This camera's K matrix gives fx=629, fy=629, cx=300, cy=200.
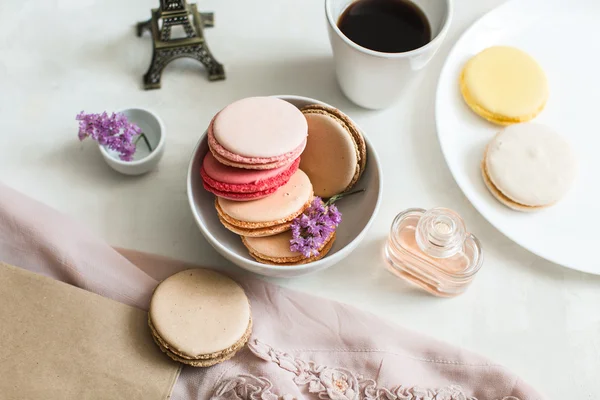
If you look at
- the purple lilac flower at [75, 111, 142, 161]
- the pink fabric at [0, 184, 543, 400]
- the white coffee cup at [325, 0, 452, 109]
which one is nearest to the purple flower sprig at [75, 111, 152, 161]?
the purple lilac flower at [75, 111, 142, 161]

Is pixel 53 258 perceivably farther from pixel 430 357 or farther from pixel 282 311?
pixel 430 357

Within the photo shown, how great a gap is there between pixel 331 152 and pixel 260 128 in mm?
121

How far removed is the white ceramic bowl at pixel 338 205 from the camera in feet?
2.74

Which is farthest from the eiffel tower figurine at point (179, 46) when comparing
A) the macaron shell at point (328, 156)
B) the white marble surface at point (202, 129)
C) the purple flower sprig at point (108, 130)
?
the macaron shell at point (328, 156)

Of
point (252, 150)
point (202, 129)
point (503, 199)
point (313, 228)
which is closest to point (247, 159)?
point (252, 150)

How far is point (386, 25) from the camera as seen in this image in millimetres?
966

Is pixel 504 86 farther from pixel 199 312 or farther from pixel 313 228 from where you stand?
pixel 199 312

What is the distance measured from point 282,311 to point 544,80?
57 centimetres

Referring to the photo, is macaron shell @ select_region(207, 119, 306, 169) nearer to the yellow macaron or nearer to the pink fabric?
the pink fabric

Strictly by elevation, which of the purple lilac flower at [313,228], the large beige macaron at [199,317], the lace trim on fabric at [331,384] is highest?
the purple lilac flower at [313,228]

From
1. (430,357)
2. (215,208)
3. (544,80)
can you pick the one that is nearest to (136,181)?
(215,208)

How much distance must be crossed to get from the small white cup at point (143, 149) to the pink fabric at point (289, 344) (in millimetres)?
112

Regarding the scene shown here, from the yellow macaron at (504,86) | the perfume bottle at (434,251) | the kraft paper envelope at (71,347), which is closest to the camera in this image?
the kraft paper envelope at (71,347)

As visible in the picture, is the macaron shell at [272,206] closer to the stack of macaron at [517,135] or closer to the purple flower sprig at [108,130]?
the purple flower sprig at [108,130]
